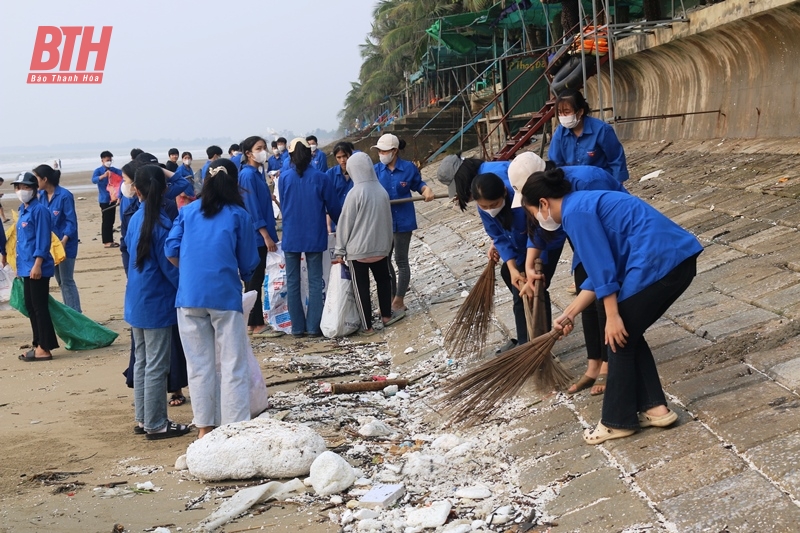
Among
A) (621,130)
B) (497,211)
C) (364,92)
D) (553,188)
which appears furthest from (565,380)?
(364,92)

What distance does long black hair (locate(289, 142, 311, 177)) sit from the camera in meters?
8.21

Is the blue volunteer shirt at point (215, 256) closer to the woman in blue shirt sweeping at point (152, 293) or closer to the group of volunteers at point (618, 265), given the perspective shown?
the woman in blue shirt sweeping at point (152, 293)

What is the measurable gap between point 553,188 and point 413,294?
5463 millimetres

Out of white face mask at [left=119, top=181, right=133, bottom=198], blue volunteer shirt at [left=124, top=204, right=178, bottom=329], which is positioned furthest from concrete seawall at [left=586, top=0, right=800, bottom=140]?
blue volunteer shirt at [left=124, top=204, right=178, bottom=329]

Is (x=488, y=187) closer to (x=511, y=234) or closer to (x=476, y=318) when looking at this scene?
(x=511, y=234)

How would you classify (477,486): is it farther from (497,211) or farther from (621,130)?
(621,130)

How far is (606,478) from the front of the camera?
3799 mm

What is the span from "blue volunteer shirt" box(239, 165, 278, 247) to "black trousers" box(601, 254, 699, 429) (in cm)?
483

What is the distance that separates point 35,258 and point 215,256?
3.57 meters

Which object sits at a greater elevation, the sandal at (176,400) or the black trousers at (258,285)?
the black trousers at (258,285)

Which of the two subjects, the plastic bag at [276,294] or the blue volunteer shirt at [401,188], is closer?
the blue volunteer shirt at [401,188]

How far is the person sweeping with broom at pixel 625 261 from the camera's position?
12.5ft

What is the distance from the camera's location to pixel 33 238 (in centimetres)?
813

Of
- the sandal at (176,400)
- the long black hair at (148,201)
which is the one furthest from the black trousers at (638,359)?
the sandal at (176,400)
